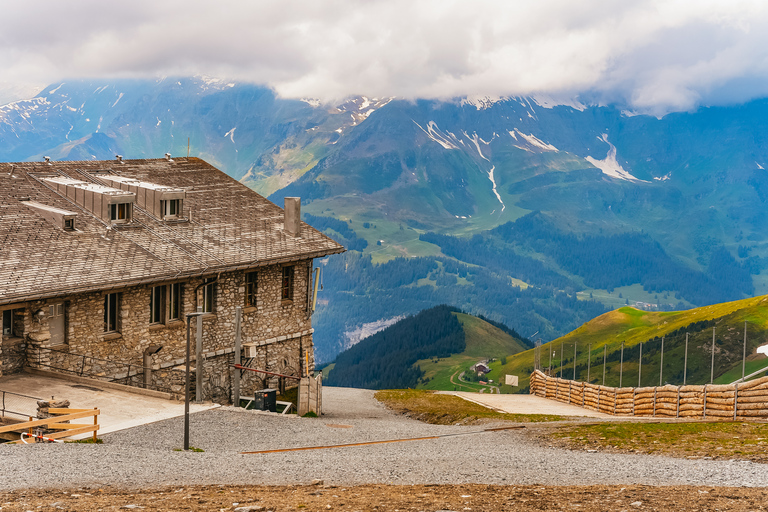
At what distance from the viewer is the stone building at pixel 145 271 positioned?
111 ft

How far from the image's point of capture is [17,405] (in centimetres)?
2900

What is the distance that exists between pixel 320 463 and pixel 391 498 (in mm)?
5664

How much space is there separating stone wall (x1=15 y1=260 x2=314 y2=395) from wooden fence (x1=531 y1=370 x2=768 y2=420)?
18.5 m

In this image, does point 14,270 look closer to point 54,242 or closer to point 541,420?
point 54,242

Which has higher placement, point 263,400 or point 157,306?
point 157,306

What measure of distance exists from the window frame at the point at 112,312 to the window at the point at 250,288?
8812 mm

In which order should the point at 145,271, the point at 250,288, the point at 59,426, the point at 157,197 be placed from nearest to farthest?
the point at 59,426
the point at 145,271
the point at 157,197
the point at 250,288

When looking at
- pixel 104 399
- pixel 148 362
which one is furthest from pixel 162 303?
pixel 104 399

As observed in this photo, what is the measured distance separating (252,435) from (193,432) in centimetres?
226

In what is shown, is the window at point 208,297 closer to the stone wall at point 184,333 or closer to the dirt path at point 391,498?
the stone wall at point 184,333

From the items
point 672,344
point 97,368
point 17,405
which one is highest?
point 97,368

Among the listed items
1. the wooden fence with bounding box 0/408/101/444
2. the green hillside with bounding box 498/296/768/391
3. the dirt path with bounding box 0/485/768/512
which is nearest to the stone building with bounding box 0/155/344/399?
the wooden fence with bounding box 0/408/101/444

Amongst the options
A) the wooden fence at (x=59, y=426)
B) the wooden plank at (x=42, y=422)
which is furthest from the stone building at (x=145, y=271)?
the wooden plank at (x=42, y=422)

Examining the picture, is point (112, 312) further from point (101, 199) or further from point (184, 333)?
point (101, 199)
